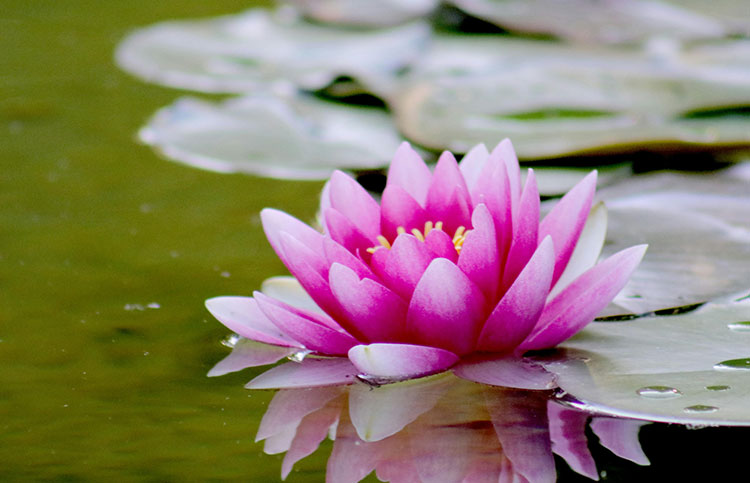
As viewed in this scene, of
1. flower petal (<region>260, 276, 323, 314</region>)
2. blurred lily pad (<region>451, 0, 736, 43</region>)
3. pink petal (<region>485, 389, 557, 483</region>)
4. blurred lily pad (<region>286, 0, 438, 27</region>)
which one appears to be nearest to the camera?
pink petal (<region>485, 389, 557, 483</region>)

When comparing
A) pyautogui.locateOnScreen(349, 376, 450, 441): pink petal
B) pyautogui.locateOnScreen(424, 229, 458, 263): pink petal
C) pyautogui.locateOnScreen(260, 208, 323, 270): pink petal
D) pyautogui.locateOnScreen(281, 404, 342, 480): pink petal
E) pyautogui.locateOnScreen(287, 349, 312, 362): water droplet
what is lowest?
pyautogui.locateOnScreen(287, 349, 312, 362): water droplet

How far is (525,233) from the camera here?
1089 mm

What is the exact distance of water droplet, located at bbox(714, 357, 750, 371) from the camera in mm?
1025

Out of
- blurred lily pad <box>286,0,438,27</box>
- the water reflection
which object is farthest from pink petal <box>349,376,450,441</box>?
blurred lily pad <box>286,0,438,27</box>

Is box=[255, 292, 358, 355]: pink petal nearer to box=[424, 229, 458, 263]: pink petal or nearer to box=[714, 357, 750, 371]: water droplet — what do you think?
box=[424, 229, 458, 263]: pink petal

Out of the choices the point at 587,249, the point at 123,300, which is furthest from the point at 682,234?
the point at 123,300

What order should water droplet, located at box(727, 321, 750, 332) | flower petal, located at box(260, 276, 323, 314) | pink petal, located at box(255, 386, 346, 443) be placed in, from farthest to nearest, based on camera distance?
flower petal, located at box(260, 276, 323, 314)
water droplet, located at box(727, 321, 750, 332)
pink petal, located at box(255, 386, 346, 443)

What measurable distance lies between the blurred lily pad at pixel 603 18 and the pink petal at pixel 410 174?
52.9 inches

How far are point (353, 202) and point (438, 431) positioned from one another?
357mm

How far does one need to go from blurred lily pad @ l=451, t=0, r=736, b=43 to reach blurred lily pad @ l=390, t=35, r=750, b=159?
0.75ft

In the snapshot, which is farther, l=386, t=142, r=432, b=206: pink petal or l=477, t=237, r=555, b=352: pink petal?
l=386, t=142, r=432, b=206: pink petal

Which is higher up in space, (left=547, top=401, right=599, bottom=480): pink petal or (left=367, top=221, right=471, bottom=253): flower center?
(left=367, top=221, right=471, bottom=253): flower center

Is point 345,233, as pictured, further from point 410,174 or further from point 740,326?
point 740,326

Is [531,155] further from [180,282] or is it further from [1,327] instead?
[1,327]
